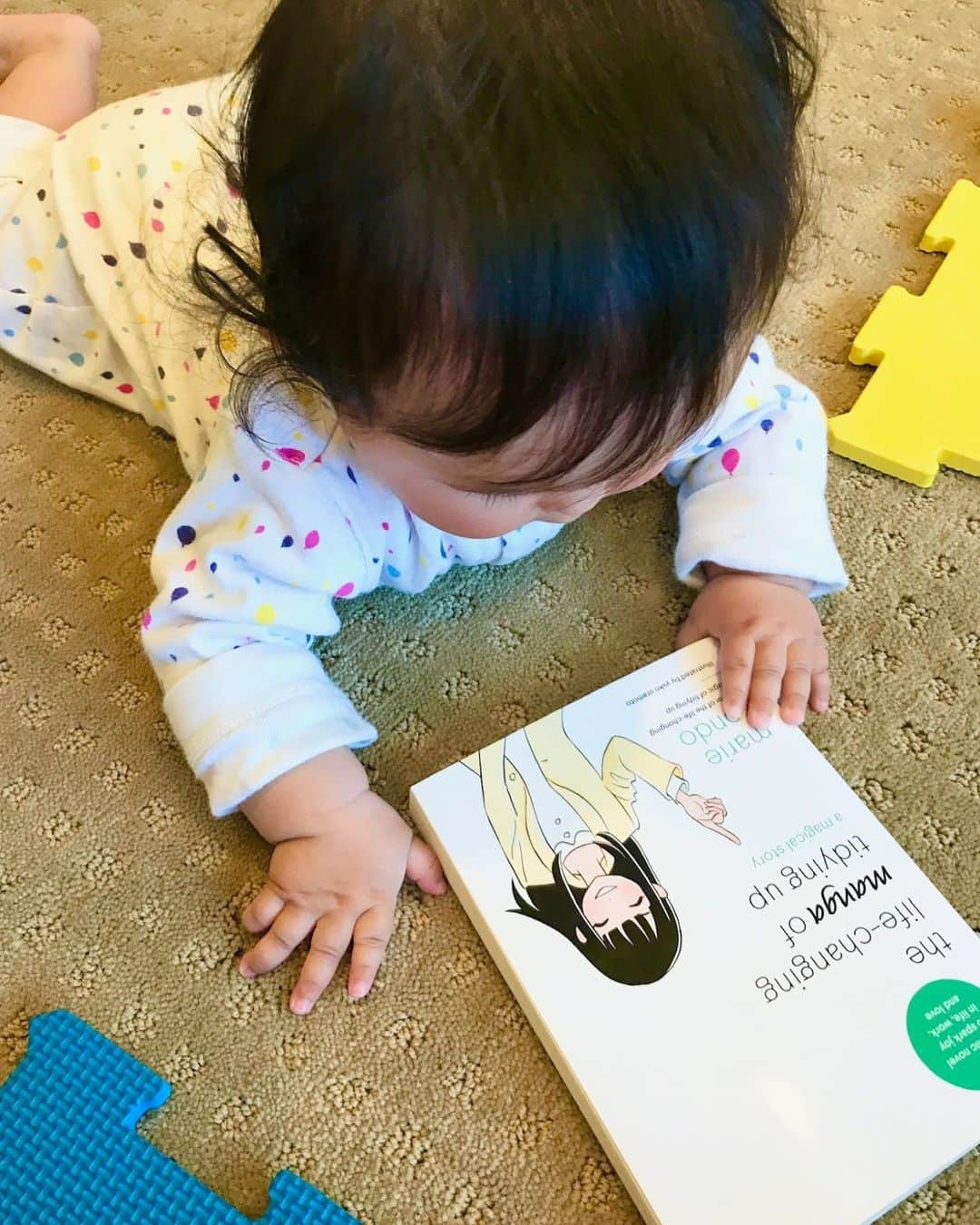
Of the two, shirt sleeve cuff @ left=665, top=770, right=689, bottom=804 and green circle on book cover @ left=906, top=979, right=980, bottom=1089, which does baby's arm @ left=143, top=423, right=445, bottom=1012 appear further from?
green circle on book cover @ left=906, top=979, right=980, bottom=1089

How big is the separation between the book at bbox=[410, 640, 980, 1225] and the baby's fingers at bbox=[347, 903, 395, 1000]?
0.13 feet

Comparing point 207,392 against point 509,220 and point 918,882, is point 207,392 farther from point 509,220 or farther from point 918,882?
point 918,882

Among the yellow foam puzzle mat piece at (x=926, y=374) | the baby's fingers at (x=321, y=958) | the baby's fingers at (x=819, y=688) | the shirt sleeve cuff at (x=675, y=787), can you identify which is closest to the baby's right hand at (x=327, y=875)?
the baby's fingers at (x=321, y=958)

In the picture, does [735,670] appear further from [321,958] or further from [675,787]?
[321,958]

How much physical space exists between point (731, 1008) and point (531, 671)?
0.22m

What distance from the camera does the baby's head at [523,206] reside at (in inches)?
13.5

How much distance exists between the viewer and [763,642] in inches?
23.3

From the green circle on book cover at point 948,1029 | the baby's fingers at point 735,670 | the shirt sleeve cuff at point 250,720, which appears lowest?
the shirt sleeve cuff at point 250,720

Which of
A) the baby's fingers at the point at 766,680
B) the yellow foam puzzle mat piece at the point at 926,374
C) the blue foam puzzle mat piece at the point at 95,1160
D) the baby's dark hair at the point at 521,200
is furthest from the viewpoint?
the yellow foam puzzle mat piece at the point at 926,374

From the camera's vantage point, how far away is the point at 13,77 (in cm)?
86

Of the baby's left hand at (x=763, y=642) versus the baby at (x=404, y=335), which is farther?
the baby's left hand at (x=763, y=642)

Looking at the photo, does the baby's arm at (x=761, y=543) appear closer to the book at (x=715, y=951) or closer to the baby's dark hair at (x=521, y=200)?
the book at (x=715, y=951)

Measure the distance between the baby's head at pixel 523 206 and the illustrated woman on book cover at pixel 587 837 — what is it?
7.4 inches

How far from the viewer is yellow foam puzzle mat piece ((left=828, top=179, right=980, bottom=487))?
70cm
